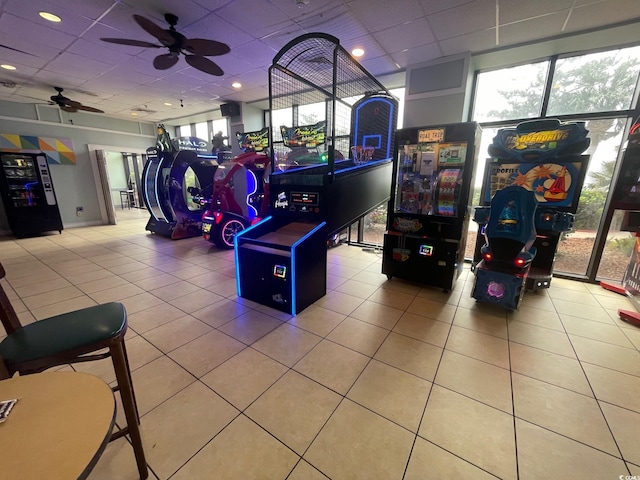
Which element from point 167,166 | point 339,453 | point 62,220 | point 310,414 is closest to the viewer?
point 339,453

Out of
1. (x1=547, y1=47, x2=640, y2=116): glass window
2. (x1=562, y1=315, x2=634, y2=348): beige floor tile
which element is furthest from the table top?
(x1=547, y1=47, x2=640, y2=116): glass window

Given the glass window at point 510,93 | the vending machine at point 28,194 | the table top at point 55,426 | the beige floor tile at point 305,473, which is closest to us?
the table top at point 55,426

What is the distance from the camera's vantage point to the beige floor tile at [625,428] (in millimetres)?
1475

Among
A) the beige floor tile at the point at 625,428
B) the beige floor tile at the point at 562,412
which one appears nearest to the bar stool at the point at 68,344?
the beige floor tile at the point at 562,412

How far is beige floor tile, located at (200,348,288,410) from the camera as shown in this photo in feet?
6.05

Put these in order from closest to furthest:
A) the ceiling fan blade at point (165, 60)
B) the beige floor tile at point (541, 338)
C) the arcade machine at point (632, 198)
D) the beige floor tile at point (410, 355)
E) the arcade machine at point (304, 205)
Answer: the beige floor tile at point (410, 355)
the beige floor tile at point (541, 338)
the arcade machine at point (304, 205)
the arcade machine at point (632, 198)
the ceiling fan blade at point (165, 60)

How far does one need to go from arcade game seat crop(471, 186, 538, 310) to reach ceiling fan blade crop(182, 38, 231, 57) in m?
3.77

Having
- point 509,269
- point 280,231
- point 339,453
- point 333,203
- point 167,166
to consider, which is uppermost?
point 167,166

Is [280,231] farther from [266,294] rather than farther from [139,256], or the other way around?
[139,256]

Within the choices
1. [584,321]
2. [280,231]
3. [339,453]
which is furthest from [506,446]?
[280,231]

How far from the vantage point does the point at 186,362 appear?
216cm

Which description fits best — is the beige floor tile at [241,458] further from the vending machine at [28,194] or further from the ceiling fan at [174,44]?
the vending machine at [28,194]

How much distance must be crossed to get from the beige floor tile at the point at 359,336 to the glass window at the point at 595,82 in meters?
4.12

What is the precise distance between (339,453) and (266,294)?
184 cm
